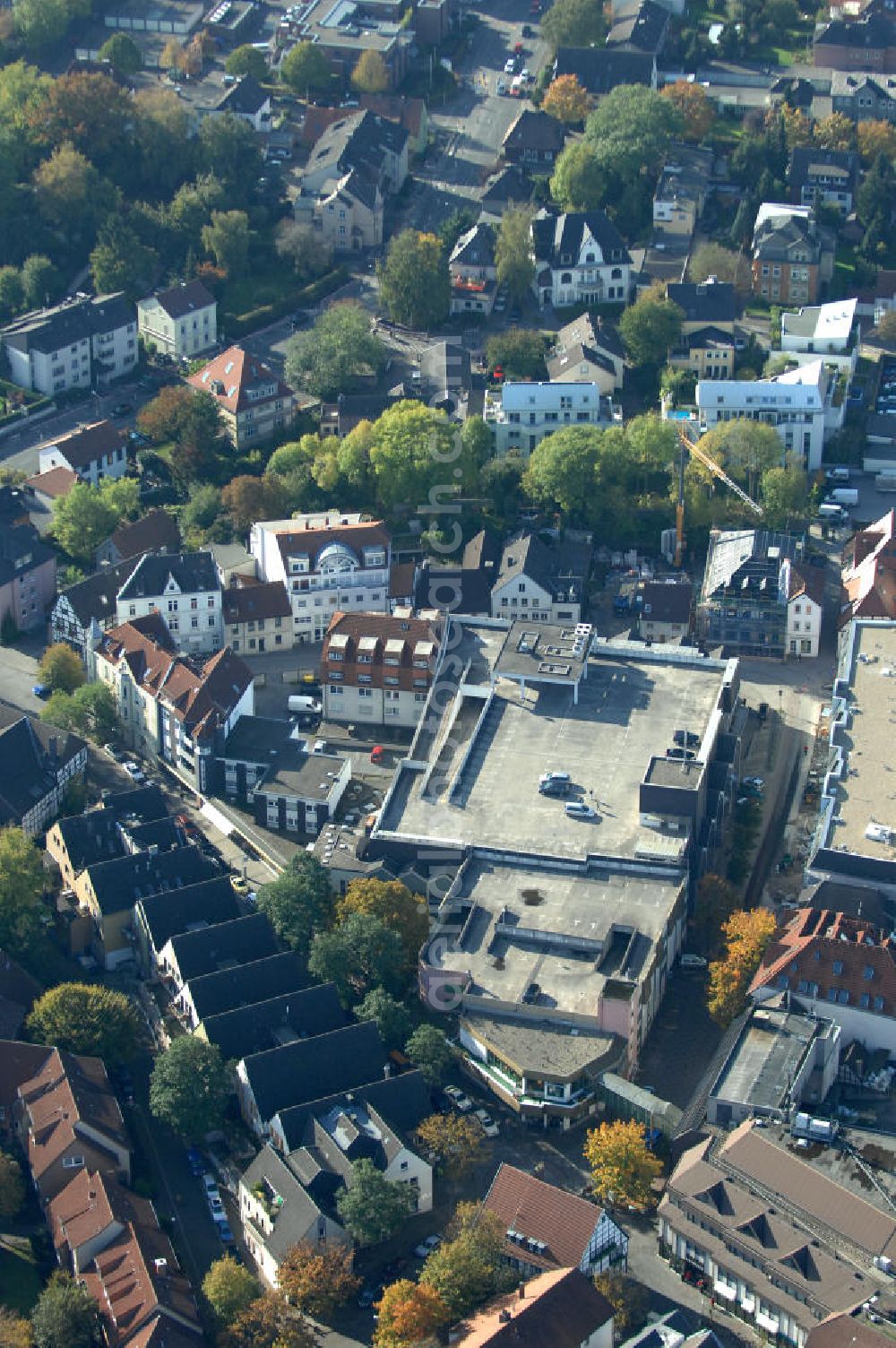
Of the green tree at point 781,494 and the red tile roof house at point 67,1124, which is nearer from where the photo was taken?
the red tile roof house at point 67,1124

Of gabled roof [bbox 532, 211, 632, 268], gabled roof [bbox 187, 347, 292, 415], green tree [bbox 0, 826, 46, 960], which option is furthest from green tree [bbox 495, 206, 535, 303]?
green tree [bbox 0, 826, 46, 960]

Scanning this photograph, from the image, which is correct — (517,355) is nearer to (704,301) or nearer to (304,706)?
(704,301)

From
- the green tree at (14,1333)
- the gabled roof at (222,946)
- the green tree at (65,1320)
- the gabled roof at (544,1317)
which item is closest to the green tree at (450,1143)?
the gabled roof at (544,1317)

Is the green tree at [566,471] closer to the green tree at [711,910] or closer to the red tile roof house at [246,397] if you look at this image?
the red tile roof house at [246,397]

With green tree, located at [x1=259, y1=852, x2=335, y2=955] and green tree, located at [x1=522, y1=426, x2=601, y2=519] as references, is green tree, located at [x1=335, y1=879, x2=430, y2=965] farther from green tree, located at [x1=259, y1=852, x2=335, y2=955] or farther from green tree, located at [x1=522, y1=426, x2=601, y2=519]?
green tree, located at [x1=522, y1=426, x2=601, y2=519]

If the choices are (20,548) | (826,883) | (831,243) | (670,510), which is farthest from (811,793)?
(831,243)

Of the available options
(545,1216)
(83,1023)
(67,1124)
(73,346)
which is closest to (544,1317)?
(545,1216)
